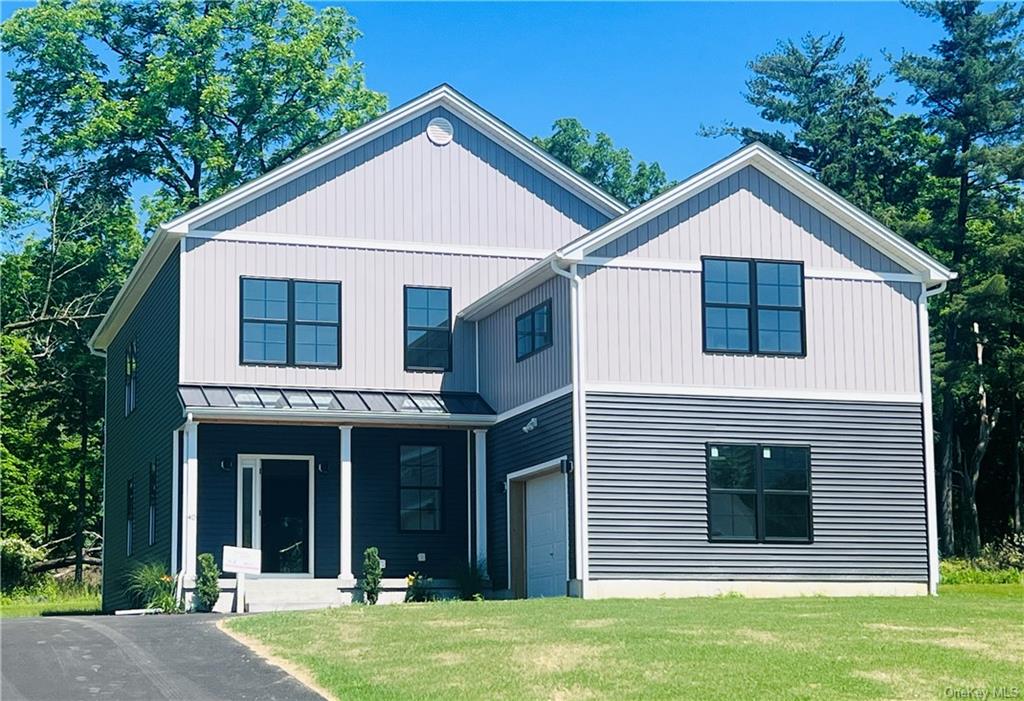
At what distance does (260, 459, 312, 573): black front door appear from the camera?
2686cm

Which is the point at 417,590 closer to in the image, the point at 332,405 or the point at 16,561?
the point at 332,405

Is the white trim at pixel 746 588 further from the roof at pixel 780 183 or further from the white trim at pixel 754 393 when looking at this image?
the roof at pixel 780 183

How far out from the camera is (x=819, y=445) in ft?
80.2

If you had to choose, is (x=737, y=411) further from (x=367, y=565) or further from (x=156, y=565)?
(x=156, y=565)

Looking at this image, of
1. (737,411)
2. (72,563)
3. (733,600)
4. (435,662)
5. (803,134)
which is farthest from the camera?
(803,134)

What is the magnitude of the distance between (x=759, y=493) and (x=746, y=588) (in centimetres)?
151

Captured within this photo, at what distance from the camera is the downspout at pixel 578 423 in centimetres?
2302

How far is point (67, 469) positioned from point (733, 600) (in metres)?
29.5

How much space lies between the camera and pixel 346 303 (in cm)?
2723

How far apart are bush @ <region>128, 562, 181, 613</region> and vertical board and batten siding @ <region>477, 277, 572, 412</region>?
6454mm

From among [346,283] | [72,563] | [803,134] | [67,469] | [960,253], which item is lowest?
[72,563]

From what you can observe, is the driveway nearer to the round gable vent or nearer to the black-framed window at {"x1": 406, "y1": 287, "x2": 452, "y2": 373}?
the black-framed window at {"x1": 406, "y1": 287, "x2": 452, "y2": 373}

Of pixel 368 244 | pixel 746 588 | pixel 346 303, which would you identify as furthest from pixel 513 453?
pixel 746 588

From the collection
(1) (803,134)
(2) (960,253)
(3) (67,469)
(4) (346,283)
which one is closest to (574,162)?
(1) (803,134)
